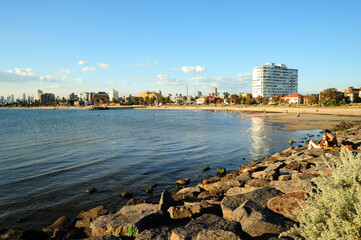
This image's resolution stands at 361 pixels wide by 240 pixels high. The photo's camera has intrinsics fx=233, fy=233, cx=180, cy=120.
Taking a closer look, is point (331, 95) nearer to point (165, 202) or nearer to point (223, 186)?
point (223, 186)

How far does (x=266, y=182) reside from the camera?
993 cm

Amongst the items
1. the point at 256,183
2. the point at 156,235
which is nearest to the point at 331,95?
the point at 256,183

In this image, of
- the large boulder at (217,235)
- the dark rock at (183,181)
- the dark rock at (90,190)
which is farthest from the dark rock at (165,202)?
the dark rock at (90,190)

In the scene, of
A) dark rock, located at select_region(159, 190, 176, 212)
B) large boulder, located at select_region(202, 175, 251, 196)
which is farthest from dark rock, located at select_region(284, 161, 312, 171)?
dark rock, located at select_region(159, 190, 176, 212)

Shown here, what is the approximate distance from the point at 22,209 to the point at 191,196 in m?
7.33

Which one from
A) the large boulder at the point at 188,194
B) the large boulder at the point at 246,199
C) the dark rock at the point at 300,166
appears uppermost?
the large boulder at the point at 246,199

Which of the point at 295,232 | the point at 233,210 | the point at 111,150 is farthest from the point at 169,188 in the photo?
the point at 111,150

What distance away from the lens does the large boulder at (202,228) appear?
17.2ft

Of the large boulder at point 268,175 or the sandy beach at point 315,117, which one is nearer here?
the large boulder at point 268,175

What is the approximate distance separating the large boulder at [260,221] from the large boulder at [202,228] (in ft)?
0.87

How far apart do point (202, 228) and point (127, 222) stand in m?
2.65

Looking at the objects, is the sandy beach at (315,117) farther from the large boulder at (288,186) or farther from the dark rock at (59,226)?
the dark rock at (59,226)

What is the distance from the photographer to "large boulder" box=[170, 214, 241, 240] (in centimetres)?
523

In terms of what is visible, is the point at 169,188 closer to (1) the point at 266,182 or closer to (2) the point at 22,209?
(1) the point at 266,182
